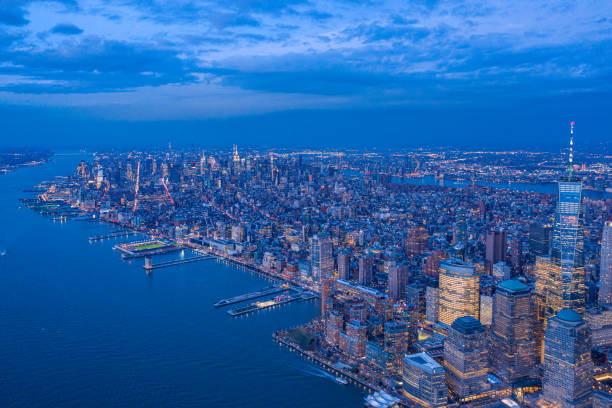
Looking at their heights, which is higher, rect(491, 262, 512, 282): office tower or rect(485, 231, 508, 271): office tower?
rect(485, 231, 508, 271): office tower

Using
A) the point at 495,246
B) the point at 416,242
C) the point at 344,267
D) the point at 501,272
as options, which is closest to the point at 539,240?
the point at 495,246

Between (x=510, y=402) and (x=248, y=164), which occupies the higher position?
(x=248, y=164)

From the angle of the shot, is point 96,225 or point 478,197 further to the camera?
point 478,197

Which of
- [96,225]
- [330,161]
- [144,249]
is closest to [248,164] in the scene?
[330,161]

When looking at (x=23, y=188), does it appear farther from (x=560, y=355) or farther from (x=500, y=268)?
(x=560, y=355)

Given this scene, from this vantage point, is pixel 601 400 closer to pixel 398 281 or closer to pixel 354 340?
pixel 354 340

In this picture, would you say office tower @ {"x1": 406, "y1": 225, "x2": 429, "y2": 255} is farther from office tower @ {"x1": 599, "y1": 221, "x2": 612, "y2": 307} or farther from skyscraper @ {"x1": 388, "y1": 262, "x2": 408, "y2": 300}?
office tower @ {"x1": 599, "y1": 221, "x2": 612, "y2": 307}

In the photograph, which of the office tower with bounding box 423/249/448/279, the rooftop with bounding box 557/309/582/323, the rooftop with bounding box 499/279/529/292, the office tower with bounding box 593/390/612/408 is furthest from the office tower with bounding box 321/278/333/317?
the office tower with bounding box 593/390/612/408
